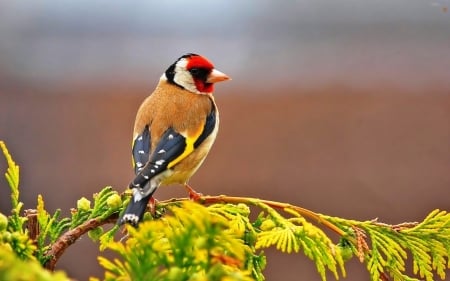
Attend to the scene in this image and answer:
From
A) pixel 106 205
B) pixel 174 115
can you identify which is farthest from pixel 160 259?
pixel 174 115

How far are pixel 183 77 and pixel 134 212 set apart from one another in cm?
88

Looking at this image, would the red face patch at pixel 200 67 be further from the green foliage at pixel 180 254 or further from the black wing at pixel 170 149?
the green foliage at pixel 180 254

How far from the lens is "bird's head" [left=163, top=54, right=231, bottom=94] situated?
1.74m

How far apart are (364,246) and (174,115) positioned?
0.66 m

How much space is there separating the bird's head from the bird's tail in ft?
2.56

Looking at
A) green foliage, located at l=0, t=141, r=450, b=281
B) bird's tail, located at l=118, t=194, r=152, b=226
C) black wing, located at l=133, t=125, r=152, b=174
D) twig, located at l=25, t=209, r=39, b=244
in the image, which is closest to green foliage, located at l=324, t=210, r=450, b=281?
green foliage, located at l=0, t=141, r=450, b=281

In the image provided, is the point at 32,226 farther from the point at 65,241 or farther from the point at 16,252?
the point at 16,252

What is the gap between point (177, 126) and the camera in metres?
1.50

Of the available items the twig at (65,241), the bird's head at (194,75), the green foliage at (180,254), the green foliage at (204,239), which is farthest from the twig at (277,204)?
the bird's head at (194,75)

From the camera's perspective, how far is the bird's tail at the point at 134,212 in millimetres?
900

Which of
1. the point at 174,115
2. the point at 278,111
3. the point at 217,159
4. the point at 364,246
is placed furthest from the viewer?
the point at 278,111

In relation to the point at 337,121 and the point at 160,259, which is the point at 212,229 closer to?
the point at 160,259

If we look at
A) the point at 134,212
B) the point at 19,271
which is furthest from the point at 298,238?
the point at 19,271

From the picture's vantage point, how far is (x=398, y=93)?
12.3ft
